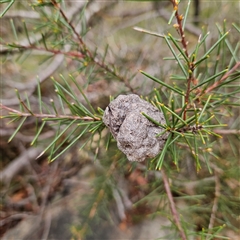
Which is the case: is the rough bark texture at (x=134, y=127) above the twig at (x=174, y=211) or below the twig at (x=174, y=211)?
above

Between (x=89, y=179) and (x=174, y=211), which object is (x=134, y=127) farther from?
(x=89, y=179)

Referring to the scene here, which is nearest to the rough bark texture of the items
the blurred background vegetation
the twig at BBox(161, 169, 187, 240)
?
the twig at BBox(161, 169, 187, 240)

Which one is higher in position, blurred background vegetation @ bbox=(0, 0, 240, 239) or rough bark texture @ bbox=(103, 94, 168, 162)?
rough bark texture @ bbox=(103, 94, 168, 162)

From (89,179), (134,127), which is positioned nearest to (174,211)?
(134,127)

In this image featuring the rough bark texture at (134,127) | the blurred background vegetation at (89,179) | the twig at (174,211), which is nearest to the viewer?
the rough bark texture at (134,127)

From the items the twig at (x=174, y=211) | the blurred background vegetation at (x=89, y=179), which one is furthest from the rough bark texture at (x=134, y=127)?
the blurred background vegetation at (x=89, y=179)

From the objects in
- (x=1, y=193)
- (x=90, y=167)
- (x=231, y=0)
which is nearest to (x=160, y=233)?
(x=90, y=167)

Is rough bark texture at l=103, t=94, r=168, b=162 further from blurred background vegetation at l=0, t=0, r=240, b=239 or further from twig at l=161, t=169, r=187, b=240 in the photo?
blurred background vegetation at l=0, t=0, r=240, b=239

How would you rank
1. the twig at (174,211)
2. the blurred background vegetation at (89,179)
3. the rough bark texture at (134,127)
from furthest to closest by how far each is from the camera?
the blurred background vegetation at (89,179) → the twig at (174,211) → the rough bark texture at (134,127)

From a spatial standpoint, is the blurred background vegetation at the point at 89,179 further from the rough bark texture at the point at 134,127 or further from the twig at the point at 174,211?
the rough bark texture at the point at 134,127
